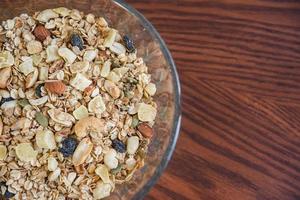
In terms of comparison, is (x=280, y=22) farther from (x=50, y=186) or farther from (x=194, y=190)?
(x=50, y=186)

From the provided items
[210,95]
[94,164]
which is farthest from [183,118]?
[94,164]

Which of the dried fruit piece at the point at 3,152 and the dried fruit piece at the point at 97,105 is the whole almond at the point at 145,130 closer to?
the dried fruit piece at the point at 97,105

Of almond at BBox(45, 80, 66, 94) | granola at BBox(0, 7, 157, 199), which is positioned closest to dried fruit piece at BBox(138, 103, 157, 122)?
granola at BBox(0, 7, 157, 199)

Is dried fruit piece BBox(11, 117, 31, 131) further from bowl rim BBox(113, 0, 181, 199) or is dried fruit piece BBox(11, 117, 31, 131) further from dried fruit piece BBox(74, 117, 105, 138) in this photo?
bowl rim BBox(113, 0, 181, 199)

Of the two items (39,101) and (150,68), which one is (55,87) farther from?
(150,68)

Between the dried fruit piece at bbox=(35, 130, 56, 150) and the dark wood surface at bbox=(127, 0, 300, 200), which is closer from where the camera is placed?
the dried fruit piece at bbox=(35, 130, 56, 150)
